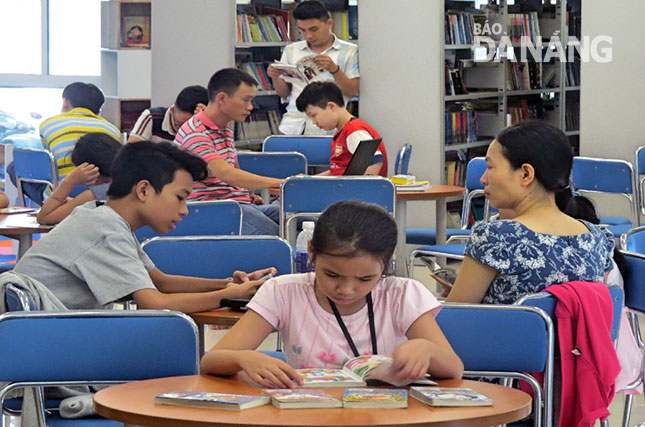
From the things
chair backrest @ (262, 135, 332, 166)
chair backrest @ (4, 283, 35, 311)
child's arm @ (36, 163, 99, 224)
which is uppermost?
chair backrest @ (262, 135, 332, 166)

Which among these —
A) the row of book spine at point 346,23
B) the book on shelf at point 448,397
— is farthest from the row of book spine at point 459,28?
the book on shelf at point 448,397

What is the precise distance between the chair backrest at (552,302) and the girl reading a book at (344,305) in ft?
1.19

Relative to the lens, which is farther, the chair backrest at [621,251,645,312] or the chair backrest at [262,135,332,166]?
the chair backrest at [262,135,332,166]

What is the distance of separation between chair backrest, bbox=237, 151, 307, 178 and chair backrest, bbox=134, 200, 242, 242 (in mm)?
1634

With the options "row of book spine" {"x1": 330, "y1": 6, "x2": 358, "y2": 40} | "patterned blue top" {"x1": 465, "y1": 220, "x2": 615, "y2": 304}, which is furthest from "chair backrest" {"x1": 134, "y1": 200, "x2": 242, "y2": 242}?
"row of book spine" {"x1": 330, "y1": 6, "x2": 358, "y2": 40}

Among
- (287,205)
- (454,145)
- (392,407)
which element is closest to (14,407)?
(392,407)

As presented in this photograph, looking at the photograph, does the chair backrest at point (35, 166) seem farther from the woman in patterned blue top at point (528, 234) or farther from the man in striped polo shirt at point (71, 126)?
the woman in patterned blue top at point (528, 234)

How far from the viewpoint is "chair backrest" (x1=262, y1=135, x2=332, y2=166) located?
6371mm

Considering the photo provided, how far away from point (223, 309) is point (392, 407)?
1.21 m

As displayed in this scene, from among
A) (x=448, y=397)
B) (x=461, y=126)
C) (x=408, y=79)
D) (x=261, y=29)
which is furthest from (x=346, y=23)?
(x=448, y=397)

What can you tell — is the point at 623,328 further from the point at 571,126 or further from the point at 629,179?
the point at 571,126

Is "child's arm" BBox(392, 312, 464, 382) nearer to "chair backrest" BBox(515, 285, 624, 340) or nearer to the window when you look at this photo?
"chair backrest" BBox(515, 285, 624, 340)

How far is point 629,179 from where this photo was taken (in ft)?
18.2

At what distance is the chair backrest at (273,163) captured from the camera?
19.1 ft
